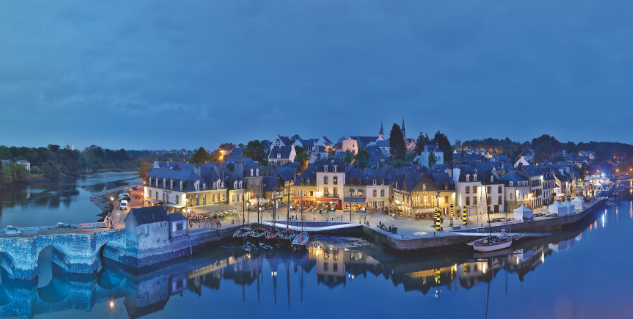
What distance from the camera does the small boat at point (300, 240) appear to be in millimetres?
32906

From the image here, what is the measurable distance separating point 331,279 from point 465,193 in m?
20.6

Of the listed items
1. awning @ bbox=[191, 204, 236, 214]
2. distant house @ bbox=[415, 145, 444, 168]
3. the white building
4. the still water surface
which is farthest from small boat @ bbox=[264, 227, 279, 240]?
distant house @ bbox=[415, 145, 444, 168]

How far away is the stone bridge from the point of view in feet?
82.2

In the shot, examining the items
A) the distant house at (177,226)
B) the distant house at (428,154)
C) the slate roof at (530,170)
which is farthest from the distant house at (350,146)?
the distant house at (177,226)

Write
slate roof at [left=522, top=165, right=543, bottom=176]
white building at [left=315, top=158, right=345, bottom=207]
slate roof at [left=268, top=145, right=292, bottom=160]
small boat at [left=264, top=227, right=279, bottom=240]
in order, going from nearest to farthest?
small boat at [left=264, top=227, right=279, bottom=240] < slate roof at [left=522, top=165, right=543, bottom=176] < white building at [left=315, top=158, right=345, bottom=207] < slate roof at [left=268, top=145, right=292, bottom=160]

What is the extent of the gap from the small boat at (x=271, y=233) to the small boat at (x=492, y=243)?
17.4 meters

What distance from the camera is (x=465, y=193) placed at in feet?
131

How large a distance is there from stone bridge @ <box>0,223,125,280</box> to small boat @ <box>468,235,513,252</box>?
28871 millimetres

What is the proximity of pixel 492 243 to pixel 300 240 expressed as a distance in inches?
663

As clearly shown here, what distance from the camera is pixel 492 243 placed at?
32.5m

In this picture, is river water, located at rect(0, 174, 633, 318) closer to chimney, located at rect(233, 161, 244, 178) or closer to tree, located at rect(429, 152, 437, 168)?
chimney, located at rect(233, 161, 244, 178)

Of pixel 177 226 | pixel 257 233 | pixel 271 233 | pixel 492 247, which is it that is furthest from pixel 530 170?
pixel 177 226

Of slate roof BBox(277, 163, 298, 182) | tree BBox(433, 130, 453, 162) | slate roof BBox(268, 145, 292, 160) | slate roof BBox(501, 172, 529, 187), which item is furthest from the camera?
tree BBox(433, 130, 453, 162)

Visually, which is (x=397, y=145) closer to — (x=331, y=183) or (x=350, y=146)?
(x=350, y=146)
